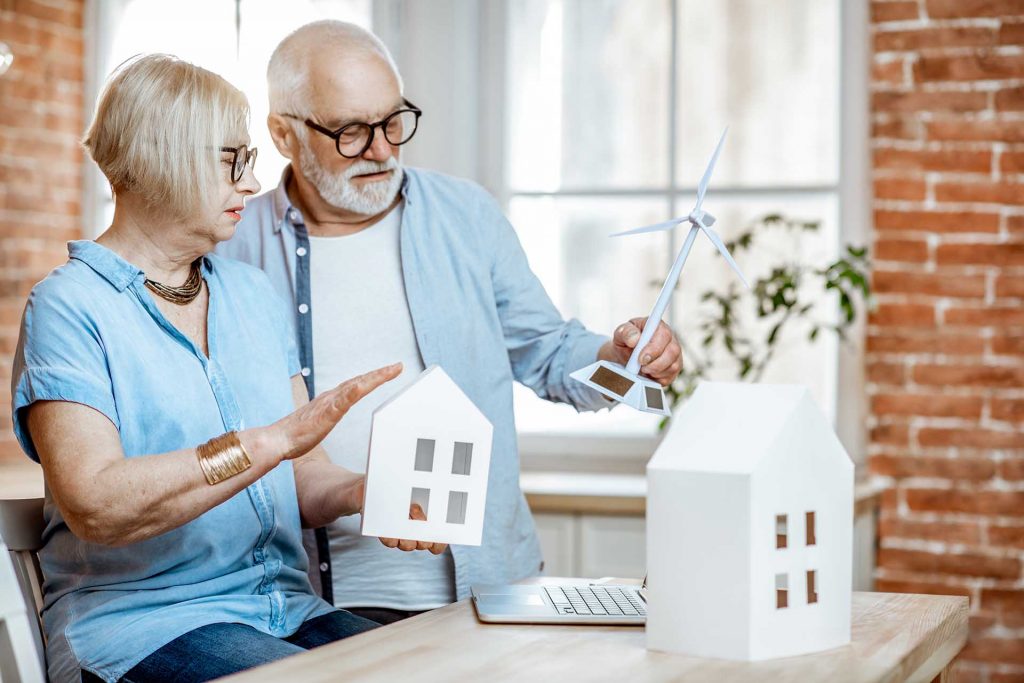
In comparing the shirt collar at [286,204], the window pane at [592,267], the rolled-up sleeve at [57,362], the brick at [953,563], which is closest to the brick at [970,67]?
the window pane at [592,267]

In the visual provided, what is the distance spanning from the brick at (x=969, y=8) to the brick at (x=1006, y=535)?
1.39 meters

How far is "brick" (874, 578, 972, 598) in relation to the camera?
3346 mm

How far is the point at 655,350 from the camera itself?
1844 millimetres

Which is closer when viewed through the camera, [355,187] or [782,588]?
[782,588]

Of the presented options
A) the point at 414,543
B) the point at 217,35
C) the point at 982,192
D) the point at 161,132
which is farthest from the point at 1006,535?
the point at 217,35

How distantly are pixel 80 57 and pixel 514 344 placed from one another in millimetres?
2495

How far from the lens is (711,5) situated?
367 cm

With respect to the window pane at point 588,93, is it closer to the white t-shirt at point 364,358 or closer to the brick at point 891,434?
the brick at point 891,434

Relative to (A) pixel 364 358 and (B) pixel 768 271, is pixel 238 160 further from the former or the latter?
(B) pixel 768 271

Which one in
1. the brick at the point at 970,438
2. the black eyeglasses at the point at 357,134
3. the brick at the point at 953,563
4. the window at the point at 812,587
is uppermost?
the black eyeglasses at the point at 357,134

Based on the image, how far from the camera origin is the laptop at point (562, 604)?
→ 5.14 feet

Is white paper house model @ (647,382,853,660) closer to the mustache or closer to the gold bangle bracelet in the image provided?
the gold bangle bracelet

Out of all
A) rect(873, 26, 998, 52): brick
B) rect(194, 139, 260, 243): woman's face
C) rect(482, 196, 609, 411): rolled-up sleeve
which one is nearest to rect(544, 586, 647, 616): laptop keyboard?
rect(482, 196, 609, 411): rolled-up sleeve

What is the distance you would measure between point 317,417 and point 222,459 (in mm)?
128
